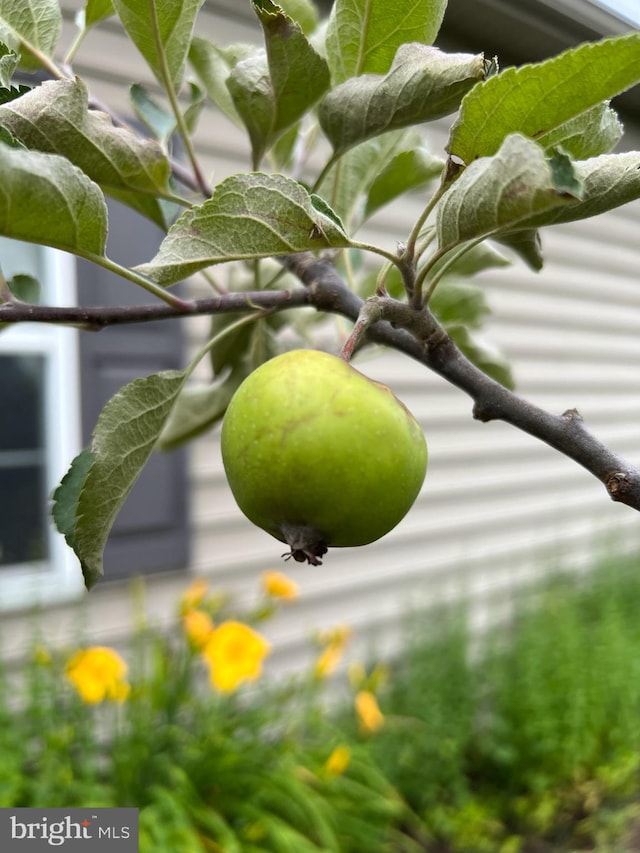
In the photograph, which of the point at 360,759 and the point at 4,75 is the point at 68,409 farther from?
the point at 4,75

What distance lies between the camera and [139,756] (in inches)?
80.9

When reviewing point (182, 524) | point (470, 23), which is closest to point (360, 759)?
point (182, 524)

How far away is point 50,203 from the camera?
372mm

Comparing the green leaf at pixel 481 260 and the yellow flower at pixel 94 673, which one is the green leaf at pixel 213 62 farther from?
the yellow flower at pixel 94 673

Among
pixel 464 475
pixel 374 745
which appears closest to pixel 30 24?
pixel 374 745

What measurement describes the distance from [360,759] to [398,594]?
3.39ft

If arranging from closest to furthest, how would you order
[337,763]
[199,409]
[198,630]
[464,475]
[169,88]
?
[169,88], [199,409], [198,630], [337,763], [464,475]

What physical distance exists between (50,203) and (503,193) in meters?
0.22

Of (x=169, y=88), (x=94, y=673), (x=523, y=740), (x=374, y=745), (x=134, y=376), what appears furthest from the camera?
(x=523, y=740)

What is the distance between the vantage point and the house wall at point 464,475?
268 centimetres

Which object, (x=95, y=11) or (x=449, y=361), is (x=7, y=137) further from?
(x=95, y=11)

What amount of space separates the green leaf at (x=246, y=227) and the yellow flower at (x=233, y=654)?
1724 mm

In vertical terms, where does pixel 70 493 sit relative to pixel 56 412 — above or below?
below

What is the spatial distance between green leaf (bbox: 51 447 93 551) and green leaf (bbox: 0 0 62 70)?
12.6 inches
